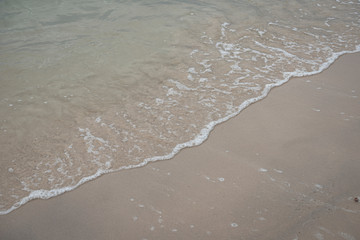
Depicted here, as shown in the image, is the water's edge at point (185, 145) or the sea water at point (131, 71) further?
the sea water at point (131, 71)

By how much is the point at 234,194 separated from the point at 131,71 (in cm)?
260

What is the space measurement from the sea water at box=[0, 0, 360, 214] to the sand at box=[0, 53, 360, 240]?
208 mm

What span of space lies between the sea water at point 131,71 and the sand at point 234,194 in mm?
208

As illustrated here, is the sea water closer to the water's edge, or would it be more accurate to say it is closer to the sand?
the water's edge

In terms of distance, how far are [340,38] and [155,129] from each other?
4235 mm

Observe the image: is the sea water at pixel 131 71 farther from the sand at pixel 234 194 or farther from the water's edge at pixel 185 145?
the sand at pixel 234 194

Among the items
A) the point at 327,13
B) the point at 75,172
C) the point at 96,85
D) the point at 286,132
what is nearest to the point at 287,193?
the point at 286,132

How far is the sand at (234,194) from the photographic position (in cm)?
228

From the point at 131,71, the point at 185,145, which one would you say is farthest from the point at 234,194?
the point at 131,71

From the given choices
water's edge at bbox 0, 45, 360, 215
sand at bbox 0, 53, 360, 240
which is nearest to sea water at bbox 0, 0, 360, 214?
water's edge at bbox 0, 45, 360, 215

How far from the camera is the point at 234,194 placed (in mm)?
2568

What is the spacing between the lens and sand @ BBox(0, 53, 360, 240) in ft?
7.47

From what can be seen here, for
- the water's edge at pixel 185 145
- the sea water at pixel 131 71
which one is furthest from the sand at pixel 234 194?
the sea water at pixel 131 71

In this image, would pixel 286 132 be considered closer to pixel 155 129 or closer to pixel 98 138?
pixel 155 129
